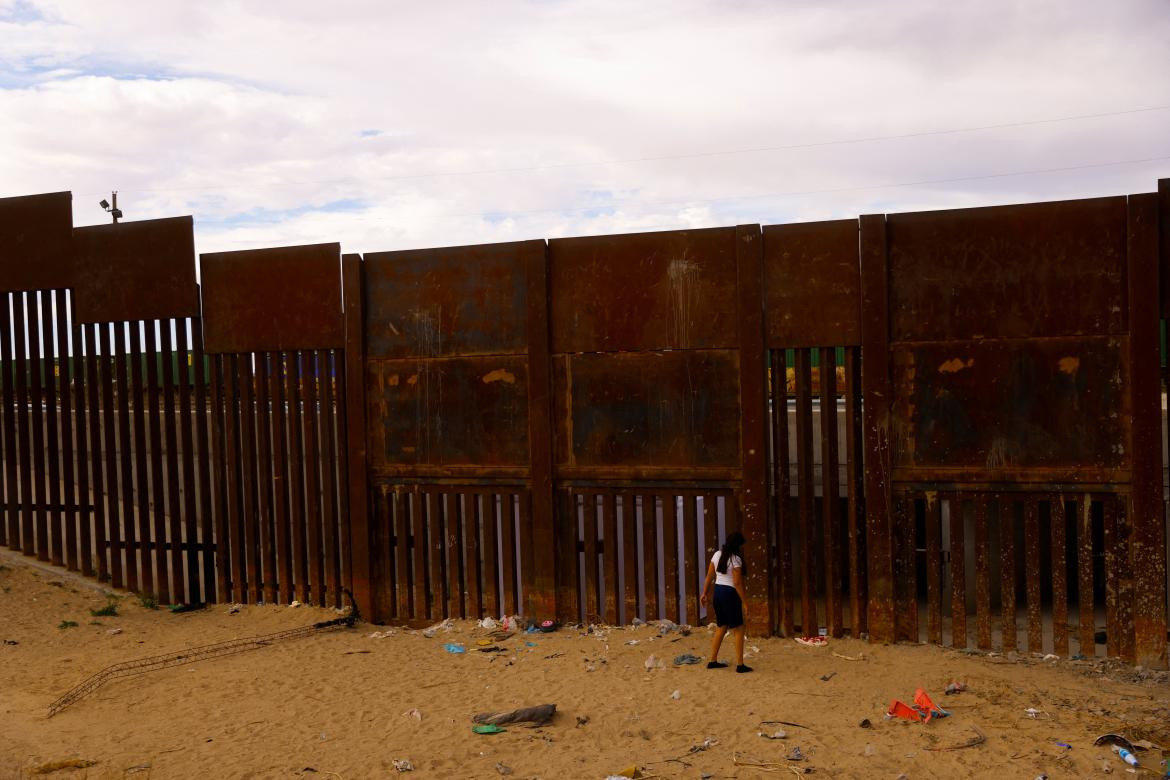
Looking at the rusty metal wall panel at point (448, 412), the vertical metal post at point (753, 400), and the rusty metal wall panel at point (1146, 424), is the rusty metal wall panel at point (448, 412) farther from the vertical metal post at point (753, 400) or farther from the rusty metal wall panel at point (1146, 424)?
the rusty metal wall panel at point (1146, 424)

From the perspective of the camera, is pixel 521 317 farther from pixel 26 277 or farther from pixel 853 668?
pixel 26 277

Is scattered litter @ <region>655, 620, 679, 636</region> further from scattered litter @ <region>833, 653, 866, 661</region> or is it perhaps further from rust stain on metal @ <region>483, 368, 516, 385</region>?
rust stain on metal @ <region>483, 368, 516, 385</region>

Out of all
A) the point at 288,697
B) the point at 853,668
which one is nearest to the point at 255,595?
the point at 288,697

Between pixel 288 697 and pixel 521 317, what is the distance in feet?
11.0

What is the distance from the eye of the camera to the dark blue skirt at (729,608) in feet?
21.6

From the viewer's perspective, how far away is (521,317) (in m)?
7.61

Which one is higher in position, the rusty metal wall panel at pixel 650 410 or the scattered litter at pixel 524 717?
the rusty metal wall panel at pixel 650 410

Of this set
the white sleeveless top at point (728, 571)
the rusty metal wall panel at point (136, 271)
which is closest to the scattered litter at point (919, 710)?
the white sleeveless top at point (728, 571)

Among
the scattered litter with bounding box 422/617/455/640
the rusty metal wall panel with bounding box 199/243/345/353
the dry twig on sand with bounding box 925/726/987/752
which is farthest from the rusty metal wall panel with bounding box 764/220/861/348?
the rusty metal wall panel with bounding box 199/243/345/353

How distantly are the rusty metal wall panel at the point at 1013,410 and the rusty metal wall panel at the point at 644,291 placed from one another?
1.40 metres

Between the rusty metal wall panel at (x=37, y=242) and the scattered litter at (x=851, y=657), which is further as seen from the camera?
the rusty metal wall panel at (x=37, y=242)

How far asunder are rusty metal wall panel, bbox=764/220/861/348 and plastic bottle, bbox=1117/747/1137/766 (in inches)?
121

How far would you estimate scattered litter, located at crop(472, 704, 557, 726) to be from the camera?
567 cm

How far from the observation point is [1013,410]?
6629mm
